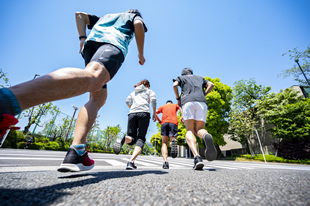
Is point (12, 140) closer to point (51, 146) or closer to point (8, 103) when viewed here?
point (51, 146)

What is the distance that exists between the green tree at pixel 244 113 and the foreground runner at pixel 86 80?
2137cm

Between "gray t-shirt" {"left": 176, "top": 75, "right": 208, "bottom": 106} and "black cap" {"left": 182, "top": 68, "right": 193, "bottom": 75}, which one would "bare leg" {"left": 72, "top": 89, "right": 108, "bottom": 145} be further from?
"black cap" {"left": 182, "top": 68, "right": 193, "bottom": 75}

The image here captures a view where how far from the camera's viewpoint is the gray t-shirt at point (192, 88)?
2.85 m

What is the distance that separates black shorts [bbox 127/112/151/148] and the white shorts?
2.61ft

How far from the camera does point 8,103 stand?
25.6 inches

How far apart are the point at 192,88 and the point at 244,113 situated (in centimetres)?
2190

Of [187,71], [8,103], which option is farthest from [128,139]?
[8,103]

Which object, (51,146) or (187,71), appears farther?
(51,146)

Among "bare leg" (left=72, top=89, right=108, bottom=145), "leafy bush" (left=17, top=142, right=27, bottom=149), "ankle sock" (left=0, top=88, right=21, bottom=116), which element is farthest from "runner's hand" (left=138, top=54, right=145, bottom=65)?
"leafy bush" (left=17, top=142, right=27, bottom=149)

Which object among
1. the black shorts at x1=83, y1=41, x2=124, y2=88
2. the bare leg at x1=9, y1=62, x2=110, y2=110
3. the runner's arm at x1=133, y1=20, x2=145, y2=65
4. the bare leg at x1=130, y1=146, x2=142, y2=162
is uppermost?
the runner's arm at x1=133, y1=20, x2=145, y2=65

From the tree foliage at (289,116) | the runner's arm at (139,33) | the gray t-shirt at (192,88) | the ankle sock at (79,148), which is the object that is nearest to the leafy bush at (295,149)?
the tree foliage at (289,116)

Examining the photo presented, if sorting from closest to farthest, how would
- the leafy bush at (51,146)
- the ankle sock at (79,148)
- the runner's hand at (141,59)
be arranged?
1. the ankle sock at (79,148)
2. the runner's hand at (141,59)
3. the leafy bush at (51,146)

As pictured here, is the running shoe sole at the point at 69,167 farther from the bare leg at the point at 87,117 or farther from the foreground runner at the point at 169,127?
the foreground runner at the point at 169,127

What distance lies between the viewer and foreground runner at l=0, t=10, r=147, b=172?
28.7 inches
